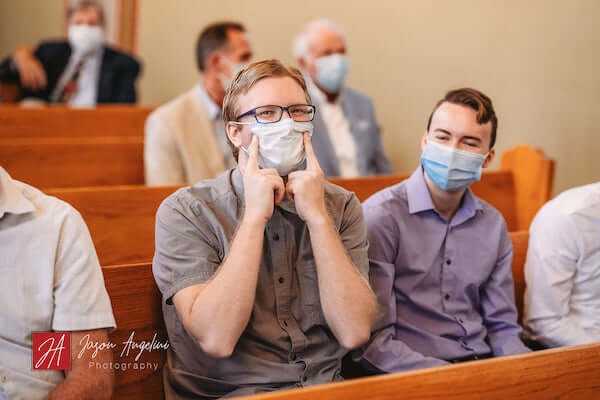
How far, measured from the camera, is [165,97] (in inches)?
232

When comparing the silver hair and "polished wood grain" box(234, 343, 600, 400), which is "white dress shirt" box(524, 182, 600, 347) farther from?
the silver hair

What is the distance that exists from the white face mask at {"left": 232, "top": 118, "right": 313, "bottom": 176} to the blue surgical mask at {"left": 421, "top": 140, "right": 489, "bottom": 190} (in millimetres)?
424

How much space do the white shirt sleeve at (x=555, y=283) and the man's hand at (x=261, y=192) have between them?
954 mm

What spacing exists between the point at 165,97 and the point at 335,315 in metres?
4.87

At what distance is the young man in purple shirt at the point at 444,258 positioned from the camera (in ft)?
5.53

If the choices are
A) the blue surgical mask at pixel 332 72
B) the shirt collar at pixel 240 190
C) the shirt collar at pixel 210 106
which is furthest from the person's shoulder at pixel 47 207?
the blue surgical mask at pixel 332 72

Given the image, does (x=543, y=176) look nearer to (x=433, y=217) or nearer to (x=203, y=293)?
(x=433, y=217)

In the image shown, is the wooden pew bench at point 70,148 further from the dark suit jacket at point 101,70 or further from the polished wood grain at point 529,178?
the polished wood grain at point 529,178

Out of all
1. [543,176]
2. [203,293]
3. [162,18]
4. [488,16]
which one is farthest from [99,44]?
[203,293]

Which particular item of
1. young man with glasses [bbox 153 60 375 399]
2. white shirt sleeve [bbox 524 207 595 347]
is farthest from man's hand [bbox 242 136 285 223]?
white shirt sleeve [bbox 524 207 595 347]

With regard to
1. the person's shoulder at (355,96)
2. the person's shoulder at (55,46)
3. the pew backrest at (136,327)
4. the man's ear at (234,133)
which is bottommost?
the pew backrest at (136,327)

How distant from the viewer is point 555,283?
73.3 inches

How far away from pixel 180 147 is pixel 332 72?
0.93 m

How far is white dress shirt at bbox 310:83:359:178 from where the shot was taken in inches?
124
